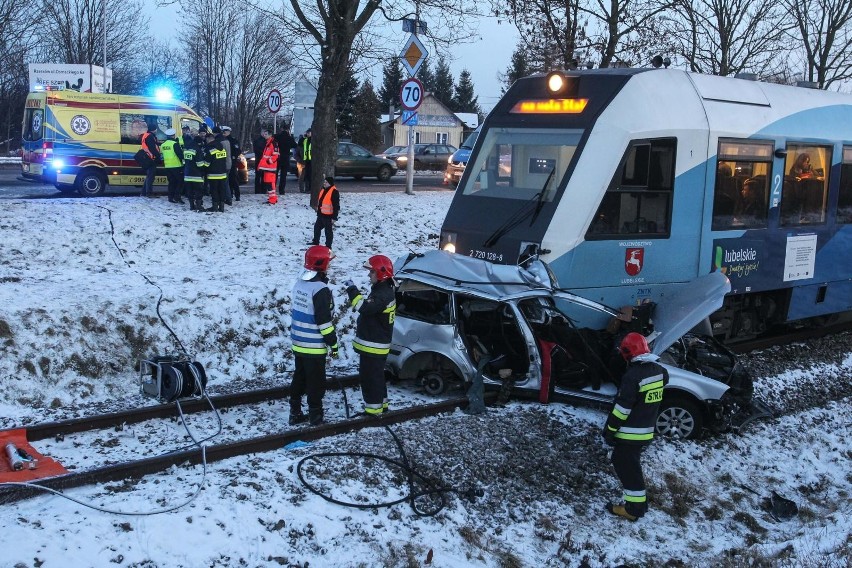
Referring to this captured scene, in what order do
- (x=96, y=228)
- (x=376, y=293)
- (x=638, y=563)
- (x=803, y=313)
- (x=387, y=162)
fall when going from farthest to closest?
(x=387, y=162) < (x=96, y=228) < (x=803, y=313) < (x=376, y=293) < (x=638, y=563)

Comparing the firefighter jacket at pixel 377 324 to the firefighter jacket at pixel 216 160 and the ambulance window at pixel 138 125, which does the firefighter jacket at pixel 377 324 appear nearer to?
the firefighter jacket at pixel 216 160

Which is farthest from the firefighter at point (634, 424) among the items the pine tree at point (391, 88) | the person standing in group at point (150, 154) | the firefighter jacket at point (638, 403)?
the pine tree at point (391, 88)

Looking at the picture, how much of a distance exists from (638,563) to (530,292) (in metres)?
3.19

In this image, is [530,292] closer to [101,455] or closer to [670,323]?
[670,323]

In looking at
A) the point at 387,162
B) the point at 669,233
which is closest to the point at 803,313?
the point at 669,233

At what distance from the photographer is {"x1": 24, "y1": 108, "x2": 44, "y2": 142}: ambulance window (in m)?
18.5

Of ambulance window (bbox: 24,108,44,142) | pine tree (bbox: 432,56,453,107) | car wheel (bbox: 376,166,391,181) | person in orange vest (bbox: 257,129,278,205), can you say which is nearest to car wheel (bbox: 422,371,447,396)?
person in orange vest (bbox: 257,129,278,205)

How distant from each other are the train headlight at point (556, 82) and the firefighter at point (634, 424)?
13.7 ft

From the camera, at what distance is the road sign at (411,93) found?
1658cm

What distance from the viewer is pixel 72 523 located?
549 cm

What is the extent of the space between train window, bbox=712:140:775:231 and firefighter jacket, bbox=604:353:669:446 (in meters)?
4.30

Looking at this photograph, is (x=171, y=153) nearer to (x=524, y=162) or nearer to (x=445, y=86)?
(x=524, y=162)

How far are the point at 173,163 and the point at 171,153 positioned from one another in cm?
21

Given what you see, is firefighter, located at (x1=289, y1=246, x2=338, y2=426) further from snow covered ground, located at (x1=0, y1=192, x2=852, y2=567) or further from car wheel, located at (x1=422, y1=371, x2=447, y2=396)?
car wheel, located at (x1=422, y1=371, x2=447, y2=396)
